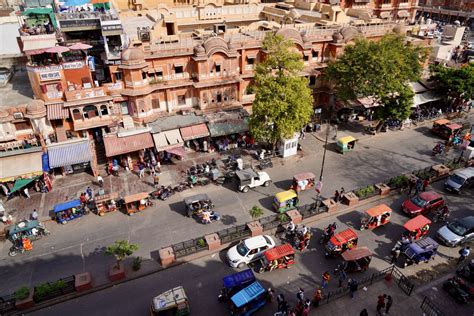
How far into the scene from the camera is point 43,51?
32406 mm

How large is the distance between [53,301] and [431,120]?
47841mm

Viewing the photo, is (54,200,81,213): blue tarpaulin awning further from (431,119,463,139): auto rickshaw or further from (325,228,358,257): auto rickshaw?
(431,119,463,139): auto rickshaw

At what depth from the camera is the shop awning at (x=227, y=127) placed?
3741 centimetres

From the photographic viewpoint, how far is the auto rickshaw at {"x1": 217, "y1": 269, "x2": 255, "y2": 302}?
2108 cm

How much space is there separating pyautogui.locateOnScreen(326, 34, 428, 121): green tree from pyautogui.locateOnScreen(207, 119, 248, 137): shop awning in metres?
12.7

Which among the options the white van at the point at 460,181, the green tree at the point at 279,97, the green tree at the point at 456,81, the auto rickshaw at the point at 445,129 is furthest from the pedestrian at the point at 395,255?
the green tree at the point at 456,81

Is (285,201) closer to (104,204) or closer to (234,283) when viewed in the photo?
(234,283)

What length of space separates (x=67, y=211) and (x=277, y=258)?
1852cm

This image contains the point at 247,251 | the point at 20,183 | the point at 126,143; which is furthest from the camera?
the point at 126,143

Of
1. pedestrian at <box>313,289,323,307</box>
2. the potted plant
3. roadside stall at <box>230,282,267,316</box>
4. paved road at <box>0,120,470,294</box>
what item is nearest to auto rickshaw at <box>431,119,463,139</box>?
paved road at <box>0,120,470,294</box>

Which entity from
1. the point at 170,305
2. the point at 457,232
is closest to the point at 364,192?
the point at 457,232

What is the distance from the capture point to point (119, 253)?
2256 centimetres

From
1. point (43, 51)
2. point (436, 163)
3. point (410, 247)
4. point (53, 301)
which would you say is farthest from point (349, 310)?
point (43, 51)

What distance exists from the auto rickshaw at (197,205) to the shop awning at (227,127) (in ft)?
33.1
